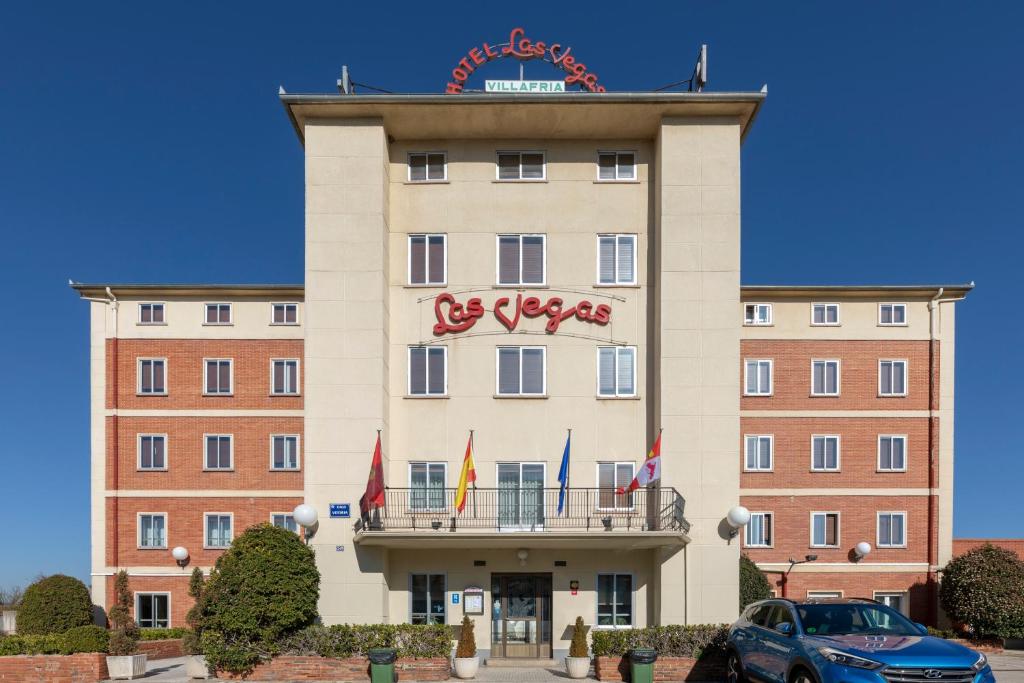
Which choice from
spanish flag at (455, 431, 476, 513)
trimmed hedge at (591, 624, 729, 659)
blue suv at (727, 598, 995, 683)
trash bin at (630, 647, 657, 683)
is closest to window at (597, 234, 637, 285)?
spanish flag at (455, 431, 476, 513)

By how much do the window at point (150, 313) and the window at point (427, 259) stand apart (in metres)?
14.8

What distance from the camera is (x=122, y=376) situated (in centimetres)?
3177

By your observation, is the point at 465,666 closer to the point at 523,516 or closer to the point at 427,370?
the point at 523,516

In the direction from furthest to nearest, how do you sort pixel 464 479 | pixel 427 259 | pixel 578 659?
1. pixel 427 259
2. pixel 464 479
3. pixel 578 659

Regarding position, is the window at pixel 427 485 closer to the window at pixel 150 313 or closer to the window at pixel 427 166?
the window at pixel 427 166

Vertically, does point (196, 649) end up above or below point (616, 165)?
below

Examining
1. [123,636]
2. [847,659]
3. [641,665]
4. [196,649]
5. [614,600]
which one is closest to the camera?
[847,659]

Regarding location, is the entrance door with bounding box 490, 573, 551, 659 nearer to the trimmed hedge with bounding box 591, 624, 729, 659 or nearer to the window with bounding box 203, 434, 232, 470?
the trimmed hedge with bounding box 591, 624, 729, 659

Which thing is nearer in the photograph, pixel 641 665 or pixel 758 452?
pixel 641 665

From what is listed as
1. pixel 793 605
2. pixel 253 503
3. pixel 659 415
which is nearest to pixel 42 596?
pixel 253 503

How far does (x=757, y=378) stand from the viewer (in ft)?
106

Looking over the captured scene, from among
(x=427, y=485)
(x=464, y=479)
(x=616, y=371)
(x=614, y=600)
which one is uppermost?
(x=616, y=371)

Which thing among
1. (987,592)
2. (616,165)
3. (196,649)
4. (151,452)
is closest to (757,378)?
(987,592)

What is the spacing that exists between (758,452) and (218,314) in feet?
71.5
